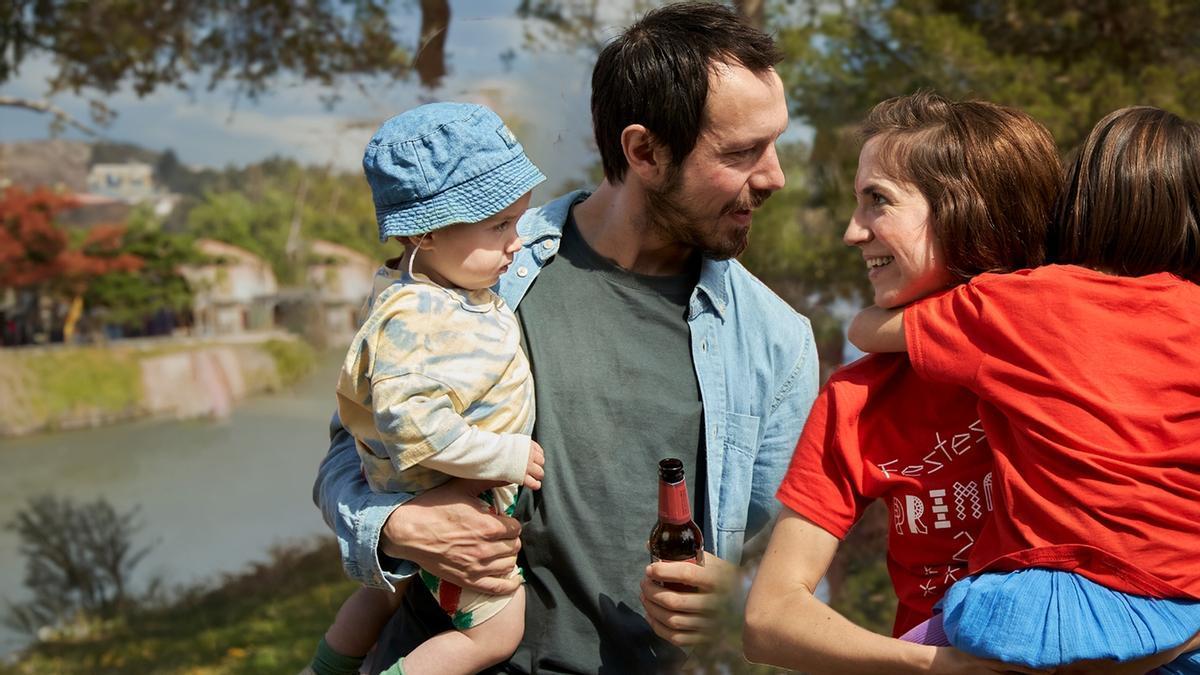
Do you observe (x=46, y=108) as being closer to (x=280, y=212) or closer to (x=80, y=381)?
(x=280, y=212)

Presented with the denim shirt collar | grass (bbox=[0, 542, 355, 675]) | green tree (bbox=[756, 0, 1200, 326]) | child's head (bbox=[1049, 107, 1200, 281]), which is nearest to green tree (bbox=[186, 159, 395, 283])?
grass (bbox=[0, 542, 355, 675])

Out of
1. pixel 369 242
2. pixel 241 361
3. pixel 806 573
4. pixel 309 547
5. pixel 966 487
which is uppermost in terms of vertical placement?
pixel 966 487

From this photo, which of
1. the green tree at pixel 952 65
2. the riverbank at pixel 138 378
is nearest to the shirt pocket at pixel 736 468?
the green tree at pixel 952 65

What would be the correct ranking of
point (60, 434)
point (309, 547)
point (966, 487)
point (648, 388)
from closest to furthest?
point (966, 487), point (648, 388), point (60, 434), point (309, 547)

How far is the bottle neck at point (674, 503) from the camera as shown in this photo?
1570mm

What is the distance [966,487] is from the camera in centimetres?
136

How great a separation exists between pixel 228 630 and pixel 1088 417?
5.49m

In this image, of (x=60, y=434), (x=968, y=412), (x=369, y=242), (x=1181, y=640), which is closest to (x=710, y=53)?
(x=968, y=412)

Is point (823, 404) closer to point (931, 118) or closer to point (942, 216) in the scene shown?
point (942, 216)

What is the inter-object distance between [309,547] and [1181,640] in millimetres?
5774

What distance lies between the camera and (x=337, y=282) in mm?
5930

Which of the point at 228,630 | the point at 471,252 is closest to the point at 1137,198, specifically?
the point at 471,252

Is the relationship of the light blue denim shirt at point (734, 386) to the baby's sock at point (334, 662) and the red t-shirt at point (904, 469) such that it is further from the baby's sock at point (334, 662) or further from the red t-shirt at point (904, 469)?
the red t-shirt at point (904, 469)

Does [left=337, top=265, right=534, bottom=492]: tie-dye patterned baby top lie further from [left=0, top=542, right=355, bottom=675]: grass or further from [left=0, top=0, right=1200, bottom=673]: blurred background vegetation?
[left=0, top=542, right=355, bottom=675]: grass
